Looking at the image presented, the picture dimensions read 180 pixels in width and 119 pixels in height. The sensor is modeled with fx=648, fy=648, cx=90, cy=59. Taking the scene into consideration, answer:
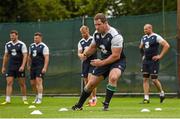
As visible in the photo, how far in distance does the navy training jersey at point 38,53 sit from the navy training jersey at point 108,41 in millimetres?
5135

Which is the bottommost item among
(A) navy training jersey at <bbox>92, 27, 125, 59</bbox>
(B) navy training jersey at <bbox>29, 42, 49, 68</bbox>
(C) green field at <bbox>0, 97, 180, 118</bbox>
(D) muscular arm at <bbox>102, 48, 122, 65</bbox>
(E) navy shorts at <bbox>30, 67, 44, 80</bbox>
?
(C) green field at <bbox>0, 97, 180, 118</bbox>

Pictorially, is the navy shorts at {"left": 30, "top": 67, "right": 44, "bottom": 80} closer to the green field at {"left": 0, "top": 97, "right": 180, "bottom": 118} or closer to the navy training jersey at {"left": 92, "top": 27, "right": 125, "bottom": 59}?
the green field at {"left": 0, "top": 97, "right": 180, "bottom": 118}

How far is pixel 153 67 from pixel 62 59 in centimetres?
519

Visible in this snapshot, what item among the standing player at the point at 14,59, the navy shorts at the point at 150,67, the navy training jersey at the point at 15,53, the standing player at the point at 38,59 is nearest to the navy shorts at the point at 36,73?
the standing player at the point at 38,59

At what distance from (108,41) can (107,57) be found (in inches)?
12.9

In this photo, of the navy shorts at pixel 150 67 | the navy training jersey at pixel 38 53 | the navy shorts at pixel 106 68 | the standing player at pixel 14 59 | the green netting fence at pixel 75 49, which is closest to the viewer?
the navy shorts at pixel 106 68

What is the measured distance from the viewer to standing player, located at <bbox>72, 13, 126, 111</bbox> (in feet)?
39.4

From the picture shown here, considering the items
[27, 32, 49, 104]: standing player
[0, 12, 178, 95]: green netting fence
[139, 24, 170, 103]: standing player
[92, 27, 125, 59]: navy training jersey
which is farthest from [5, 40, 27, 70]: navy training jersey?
[92, 27, 125, 59]: navy training jersey

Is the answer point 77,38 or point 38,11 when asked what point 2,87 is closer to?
point 77,38

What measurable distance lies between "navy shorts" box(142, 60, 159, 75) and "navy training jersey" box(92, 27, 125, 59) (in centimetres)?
467

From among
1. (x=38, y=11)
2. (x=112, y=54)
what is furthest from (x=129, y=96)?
(x=38, y=11)

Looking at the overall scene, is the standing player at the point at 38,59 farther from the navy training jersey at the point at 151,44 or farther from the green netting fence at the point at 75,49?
the green netting fence at the point at 75,49

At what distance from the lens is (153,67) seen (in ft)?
55.6

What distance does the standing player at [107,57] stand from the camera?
1200 cm
